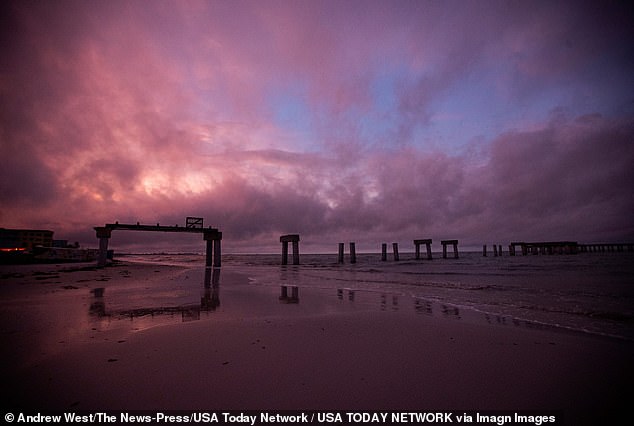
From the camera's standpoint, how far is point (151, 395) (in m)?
2.72

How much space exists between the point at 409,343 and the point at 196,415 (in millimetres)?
3391

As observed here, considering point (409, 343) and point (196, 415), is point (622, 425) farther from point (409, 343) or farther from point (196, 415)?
point (196, 415)

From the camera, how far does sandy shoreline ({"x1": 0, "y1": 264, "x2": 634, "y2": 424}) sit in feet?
8.71

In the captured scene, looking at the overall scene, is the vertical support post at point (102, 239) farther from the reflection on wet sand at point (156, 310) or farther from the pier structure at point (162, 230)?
the reflection on wet sand at point (156, 310)

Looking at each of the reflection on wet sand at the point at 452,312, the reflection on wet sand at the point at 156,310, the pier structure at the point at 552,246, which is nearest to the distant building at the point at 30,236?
the reflection on wet sand at the point at 156,310

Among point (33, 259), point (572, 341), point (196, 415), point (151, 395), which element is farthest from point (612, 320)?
point (33, 259)

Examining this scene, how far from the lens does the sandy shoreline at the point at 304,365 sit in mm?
2654

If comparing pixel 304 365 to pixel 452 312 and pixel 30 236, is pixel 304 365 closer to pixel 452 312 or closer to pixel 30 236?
pixel 452 312

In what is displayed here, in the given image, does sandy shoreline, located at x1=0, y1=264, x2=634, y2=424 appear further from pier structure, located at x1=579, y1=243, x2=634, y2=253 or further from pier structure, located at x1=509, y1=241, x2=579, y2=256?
pier structure, located at x1=579, y1=243, x2=634, y2=253

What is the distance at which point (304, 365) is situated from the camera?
350 centimetres

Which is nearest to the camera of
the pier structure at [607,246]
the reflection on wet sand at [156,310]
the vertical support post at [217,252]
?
the reflection on wet sand at [156,310]

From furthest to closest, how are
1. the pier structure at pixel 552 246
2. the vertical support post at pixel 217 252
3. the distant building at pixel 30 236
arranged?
the pier structure at pixel 552 246
the distant building at pixel 30 236
the vertical support post at pixel 217 252

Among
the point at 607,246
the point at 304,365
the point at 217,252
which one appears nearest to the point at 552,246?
the point at 607,246

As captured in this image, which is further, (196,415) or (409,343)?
(409,343)
